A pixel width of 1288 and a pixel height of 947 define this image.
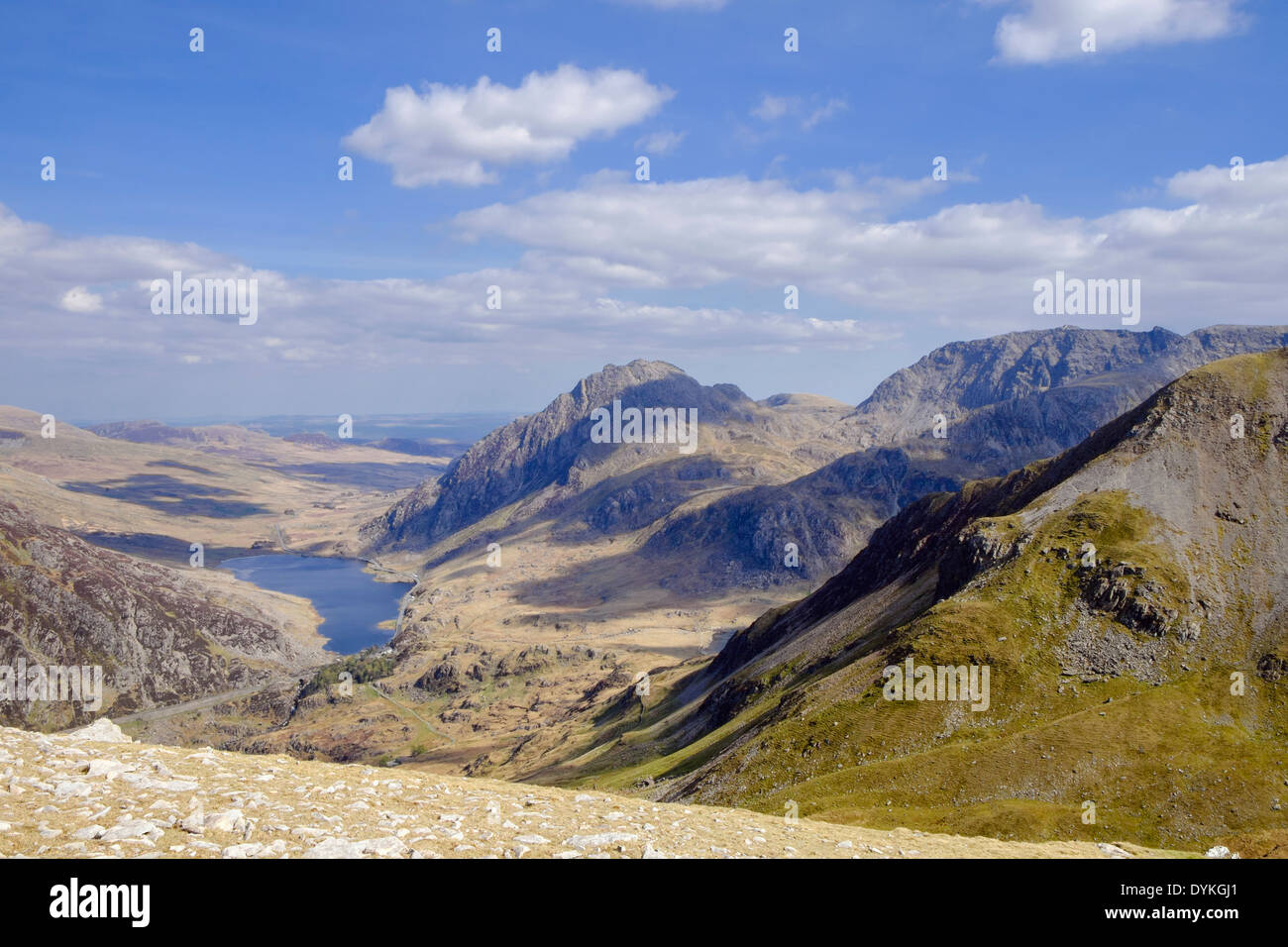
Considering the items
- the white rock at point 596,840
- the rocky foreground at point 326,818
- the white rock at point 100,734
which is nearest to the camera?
the rocky foreground at point 326,818

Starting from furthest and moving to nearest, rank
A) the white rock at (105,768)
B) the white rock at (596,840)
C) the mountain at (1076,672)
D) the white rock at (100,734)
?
the mountain at (1076,672), the white rock at (100,734), the white rock at (105,768), the white rock at (596,840)

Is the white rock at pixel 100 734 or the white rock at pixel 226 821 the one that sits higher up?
the white rock at pixel 226 821

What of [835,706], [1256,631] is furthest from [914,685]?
[1256,631]

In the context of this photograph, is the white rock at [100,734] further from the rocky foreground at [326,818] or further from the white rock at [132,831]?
the white rock at [132,831]

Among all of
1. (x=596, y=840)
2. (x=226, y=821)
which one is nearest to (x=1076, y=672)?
(x=596, y=840)

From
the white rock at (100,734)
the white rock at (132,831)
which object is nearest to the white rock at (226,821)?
the white rock at (132,831)

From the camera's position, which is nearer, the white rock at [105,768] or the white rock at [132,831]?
the white rock at [132,831]

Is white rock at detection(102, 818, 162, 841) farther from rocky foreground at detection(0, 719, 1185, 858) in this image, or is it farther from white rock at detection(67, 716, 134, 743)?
white rock at detection(67, 716, 134, 743)

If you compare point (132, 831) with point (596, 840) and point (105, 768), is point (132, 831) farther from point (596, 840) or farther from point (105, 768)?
point (596, 840)

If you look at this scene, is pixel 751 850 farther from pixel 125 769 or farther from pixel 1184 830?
pixel 1184 830
